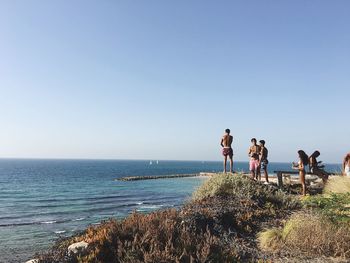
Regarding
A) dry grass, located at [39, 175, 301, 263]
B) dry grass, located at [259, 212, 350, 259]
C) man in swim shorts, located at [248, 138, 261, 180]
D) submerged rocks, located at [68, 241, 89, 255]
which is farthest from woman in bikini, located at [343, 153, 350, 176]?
submerged rocks, located at [68, 241, 89, 255]

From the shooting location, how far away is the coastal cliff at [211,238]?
255 inches

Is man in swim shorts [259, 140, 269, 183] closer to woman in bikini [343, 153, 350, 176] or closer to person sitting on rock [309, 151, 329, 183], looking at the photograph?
person sitting on rock [309, 151, 329, 183]

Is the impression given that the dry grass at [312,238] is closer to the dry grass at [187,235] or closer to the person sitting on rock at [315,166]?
the dry grass at [187,235]

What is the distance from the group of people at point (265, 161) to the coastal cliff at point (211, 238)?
5281 mm

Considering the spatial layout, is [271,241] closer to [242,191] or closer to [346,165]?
[242,191]

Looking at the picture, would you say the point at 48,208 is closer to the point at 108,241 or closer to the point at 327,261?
the point at 108,241

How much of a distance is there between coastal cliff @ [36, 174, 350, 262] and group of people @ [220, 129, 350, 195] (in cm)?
528

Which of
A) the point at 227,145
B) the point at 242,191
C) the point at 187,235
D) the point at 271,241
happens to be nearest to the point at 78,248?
the point at 187,235

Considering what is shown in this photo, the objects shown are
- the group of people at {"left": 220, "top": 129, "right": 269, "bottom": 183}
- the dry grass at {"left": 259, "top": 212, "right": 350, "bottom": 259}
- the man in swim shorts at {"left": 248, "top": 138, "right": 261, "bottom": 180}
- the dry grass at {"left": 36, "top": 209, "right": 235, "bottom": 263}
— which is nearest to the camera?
the dry grass at {"left": 36, "top": 209, "right": 235, "bottom": 263}

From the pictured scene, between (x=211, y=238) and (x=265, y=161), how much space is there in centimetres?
1145

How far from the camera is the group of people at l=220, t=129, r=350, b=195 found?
15859 millimetres

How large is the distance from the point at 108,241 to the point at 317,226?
14.8ft

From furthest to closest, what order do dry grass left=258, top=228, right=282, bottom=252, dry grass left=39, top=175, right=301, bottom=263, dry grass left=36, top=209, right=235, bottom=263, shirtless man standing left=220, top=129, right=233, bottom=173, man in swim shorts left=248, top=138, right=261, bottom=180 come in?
shirtless man standing left=220, top=129, right=233, bottom=173 → man in swim shorts left=248, top=138, right=261, bottom=180 → dry grass left=258, top=228, right=282, bottom=252 → dry grass left=39, top=175, right=301, bottom=263 → dry grass left=36, top=209, right=235, bottom=263

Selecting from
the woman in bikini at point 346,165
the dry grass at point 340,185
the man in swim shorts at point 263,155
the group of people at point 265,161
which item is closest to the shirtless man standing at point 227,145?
the group of people at point 265,161
